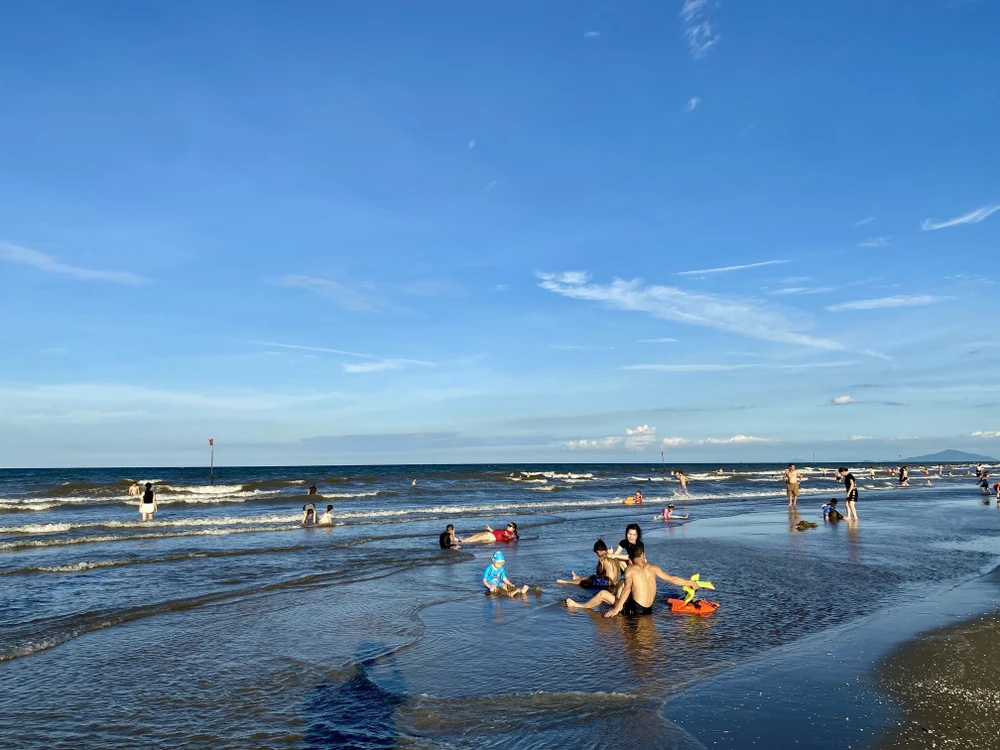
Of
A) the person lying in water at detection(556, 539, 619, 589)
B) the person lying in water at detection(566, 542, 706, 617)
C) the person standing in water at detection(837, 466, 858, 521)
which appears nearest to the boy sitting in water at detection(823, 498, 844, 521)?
the person standing in water at detection(837, 466, 858, 521)

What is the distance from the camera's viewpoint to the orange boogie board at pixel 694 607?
38.0ft

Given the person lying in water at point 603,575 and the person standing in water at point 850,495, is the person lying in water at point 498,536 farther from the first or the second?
the person standing in water at point 850,495

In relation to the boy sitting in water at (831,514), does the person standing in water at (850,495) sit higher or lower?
higher

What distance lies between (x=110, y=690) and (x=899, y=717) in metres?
8.82

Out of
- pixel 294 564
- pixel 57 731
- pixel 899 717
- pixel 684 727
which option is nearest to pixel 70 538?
pixel 294 564

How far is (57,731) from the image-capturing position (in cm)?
701

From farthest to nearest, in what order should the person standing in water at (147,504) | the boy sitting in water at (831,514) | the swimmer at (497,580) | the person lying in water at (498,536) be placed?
the person standing in water at (147,504)
the boy sitting in water at (831,514)
the person lying in water at (498,536)
the swimmer at (497,580)

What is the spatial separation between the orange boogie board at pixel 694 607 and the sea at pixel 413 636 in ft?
0.82

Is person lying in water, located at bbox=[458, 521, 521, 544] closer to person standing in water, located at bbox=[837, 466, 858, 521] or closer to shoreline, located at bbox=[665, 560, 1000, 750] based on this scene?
shoreline, located at bbox=[665, 560, 1000, 750]

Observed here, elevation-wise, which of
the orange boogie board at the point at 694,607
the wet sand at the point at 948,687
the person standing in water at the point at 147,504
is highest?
the person standing in water at the point at 147,504

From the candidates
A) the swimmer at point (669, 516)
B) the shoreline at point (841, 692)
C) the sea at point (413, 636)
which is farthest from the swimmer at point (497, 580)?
the swimmer at point (669, 516)

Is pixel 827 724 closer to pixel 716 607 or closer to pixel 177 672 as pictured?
pixel 716 607

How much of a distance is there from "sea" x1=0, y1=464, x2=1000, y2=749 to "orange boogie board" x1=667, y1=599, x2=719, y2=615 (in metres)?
0.25

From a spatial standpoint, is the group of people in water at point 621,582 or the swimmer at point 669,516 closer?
the group of people in water at point 621,582
